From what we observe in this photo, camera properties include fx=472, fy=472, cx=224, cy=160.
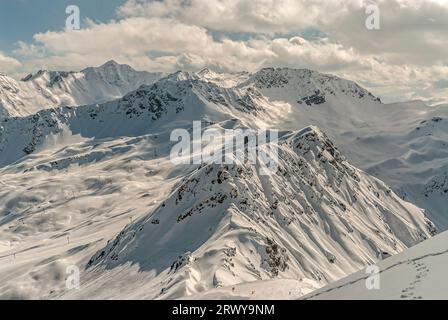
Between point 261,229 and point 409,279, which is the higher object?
point 409,279

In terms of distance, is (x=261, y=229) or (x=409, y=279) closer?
(x=409, y=279)

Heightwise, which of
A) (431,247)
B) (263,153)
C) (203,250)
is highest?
(263,153)

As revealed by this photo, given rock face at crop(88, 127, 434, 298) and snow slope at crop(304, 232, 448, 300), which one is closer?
snow slope at crop(304, 232, 448, 300)

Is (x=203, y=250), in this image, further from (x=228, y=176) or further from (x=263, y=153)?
(x=263, y=153)

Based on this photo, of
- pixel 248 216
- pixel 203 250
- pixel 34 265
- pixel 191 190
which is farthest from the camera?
pixel 34 265

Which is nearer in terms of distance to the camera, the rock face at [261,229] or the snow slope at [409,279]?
the snow slope at [409,279]
